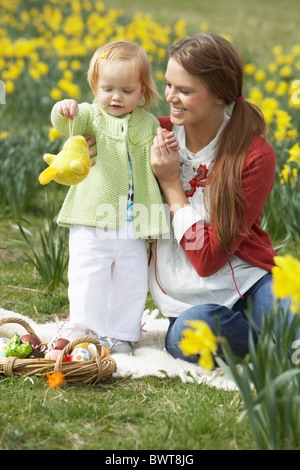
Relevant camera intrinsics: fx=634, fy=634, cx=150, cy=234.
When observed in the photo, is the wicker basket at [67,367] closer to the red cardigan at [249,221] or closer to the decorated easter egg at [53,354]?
the decorated easter egg at [53,354]

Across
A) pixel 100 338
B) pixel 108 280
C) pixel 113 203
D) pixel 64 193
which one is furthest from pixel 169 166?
pixel 64 193

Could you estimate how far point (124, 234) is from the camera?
8.31 feet

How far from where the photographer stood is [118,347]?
2.62m

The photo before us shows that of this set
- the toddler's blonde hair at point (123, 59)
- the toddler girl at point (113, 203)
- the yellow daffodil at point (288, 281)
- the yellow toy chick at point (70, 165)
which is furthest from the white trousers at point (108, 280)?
the yellow daffodil at point (288, 281)

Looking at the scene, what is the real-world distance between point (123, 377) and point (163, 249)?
21.1 inches

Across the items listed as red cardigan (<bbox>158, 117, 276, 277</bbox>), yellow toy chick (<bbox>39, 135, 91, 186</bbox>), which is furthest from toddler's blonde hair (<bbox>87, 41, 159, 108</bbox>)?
red cardigan (<bbox>158, 117, 276, 277</bbox>)

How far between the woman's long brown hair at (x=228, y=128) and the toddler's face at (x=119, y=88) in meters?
0.18

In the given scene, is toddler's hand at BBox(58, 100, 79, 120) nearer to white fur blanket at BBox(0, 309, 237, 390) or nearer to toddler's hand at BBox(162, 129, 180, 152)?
toddler's hand at BBox(162, 129, 180, 152)

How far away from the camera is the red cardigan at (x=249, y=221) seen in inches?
94.6

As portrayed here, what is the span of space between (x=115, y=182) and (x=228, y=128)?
1.60ft

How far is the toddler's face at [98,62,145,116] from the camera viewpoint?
7.84ft

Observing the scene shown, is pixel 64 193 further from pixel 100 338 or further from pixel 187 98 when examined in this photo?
pixel 187 98

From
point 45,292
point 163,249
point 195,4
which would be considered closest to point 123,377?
point 163,249

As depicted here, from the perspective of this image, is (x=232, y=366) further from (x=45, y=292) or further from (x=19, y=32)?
(x=19, y=32)
